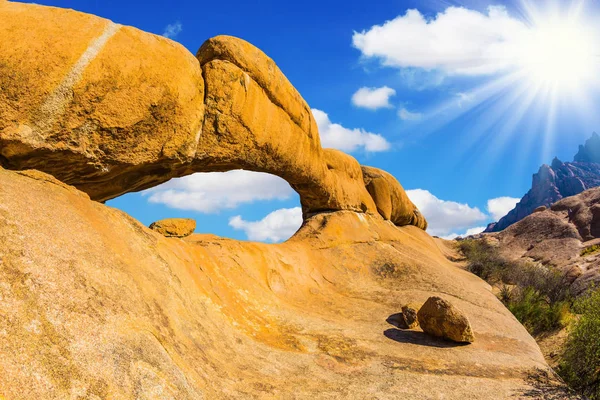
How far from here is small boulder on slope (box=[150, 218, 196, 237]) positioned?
1006 centimetres

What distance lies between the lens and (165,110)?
7883 mm

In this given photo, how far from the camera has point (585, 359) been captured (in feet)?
34.2

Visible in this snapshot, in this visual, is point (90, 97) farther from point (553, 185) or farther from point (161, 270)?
point (553, 185)

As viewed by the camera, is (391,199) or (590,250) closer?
(391,199)

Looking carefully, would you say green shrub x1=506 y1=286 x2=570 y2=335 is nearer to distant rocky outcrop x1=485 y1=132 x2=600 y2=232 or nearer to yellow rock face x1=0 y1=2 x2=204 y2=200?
yellow rock face x1=0 y1=2 x2=204 y2=200

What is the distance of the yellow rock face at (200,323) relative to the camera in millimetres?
4020

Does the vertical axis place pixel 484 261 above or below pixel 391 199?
below

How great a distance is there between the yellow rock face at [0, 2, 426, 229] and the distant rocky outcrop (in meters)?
145

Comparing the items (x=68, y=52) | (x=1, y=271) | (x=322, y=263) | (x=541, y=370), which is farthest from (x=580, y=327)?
(x=68, y=52)

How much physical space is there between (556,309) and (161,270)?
16.8m

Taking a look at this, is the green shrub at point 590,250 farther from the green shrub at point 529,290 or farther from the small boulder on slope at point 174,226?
the small boulder on slope at point 174,226

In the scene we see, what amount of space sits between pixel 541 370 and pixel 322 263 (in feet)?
23.3

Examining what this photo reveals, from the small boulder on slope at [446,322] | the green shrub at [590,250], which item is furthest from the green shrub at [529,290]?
the small boulder on slope at [446,322]

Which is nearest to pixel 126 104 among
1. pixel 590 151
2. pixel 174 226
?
pixel 174 226
